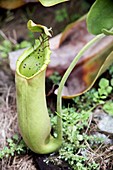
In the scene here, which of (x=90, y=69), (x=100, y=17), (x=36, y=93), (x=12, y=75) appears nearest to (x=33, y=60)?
(x=36, y=93)

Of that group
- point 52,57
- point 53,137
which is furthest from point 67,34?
point 53,137

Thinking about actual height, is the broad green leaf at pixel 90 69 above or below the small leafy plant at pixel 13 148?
above

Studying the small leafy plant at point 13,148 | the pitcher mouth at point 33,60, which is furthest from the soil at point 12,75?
the pitcher mouth at point 33,60

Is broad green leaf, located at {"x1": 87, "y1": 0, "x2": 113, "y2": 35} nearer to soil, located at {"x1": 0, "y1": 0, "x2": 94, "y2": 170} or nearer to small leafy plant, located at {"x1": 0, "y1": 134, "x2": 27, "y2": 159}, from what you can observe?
soil, located at {"x1": 0, "y1": 0, "x2": 94, "y2": 170}

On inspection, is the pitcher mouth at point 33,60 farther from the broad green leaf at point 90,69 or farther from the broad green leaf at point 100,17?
the broad green leaf at point 90,69

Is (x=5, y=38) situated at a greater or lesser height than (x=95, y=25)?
lesser

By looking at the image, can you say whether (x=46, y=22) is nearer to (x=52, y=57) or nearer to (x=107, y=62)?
(x=52, y=57)

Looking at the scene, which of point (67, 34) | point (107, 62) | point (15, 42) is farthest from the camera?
point (15, 42)

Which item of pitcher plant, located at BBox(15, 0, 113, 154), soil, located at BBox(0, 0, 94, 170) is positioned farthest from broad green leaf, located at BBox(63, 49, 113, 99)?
pitcher plant, located at BBox(15, 0, 113, 154)

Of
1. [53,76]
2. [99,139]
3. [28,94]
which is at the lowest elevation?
[99,139]
